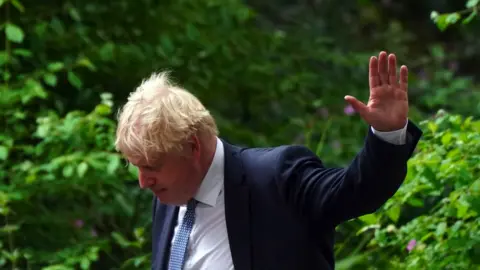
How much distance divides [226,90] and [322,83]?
0.64 m

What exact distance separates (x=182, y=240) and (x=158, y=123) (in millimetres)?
323

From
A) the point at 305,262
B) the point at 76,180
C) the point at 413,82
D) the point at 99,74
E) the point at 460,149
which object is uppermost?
the point at 413,82

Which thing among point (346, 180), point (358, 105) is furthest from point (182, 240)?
point (358, 105)

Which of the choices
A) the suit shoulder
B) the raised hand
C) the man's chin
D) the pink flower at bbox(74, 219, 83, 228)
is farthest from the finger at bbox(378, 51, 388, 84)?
the pink flower at bbox(74, 219, 83, 228)

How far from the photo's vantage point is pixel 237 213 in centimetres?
211

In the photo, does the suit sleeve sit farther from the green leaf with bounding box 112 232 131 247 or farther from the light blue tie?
the green leaf with bounding box 112 232 131 247

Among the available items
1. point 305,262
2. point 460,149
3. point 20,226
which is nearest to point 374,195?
point 305,262

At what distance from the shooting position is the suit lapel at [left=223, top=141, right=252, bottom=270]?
2076 mm

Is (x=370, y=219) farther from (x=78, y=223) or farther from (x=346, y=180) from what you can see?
(x=78, y=223)

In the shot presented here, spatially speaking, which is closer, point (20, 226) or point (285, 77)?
point (20, 226)

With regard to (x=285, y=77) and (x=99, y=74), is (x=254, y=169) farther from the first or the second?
(x=285, y=77)

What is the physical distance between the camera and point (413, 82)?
5.84 meters

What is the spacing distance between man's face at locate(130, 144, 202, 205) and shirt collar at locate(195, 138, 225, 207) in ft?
0.07

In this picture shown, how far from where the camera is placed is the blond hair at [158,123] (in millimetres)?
2025
